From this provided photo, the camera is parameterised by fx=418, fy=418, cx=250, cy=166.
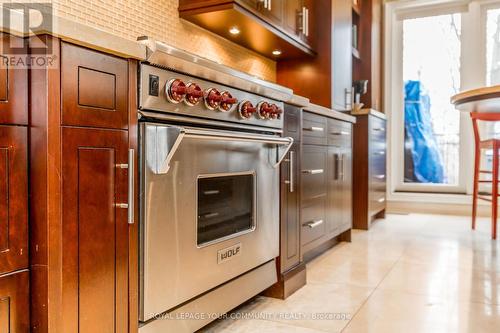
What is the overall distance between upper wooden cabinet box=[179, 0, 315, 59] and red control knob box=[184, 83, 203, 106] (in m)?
0.97

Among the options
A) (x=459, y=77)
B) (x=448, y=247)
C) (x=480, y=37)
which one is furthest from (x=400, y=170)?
(x=448, y=247)

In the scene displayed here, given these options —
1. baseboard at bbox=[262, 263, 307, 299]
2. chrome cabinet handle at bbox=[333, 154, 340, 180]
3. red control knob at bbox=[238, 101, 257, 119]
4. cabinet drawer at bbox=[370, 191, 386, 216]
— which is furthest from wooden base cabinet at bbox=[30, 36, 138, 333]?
cabinet drawer at bbox=[370, 191, 386, 216]

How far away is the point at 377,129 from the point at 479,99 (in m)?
1.33

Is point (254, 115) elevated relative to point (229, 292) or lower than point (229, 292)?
elevated

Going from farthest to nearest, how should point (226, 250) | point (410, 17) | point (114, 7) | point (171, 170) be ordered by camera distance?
point (410, 17) < point (114, 7) < point (226, 250) < point (171, 170)

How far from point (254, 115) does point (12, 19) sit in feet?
3.02

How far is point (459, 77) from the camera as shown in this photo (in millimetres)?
4539

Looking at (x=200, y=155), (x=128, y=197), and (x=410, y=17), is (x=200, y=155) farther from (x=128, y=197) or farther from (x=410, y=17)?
(x=410, y=17)

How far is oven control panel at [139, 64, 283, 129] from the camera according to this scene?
3.67ft

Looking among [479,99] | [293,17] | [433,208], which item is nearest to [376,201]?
[433,208]

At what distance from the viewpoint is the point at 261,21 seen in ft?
7.67

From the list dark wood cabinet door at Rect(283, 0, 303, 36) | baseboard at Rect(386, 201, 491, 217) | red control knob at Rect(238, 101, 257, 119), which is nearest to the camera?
red control knob at Rect(238, 101, 257, 119)

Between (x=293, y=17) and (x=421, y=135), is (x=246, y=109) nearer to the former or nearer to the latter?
(x=293, y=17)

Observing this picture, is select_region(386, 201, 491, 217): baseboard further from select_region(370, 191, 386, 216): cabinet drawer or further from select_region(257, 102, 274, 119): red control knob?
select_region(257, 102, 274, 119): red control knob
